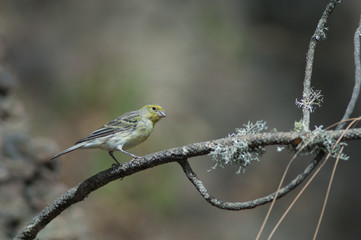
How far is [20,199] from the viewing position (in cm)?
429

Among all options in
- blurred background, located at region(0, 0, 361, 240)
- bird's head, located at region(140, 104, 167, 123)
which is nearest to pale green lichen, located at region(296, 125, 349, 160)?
bird's head, located at region(140, 104, 167, 123)

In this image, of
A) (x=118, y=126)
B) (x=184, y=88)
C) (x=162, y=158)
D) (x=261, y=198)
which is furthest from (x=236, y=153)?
(x=184, y=88)

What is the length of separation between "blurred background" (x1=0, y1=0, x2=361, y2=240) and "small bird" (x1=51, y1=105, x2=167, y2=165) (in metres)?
2.36

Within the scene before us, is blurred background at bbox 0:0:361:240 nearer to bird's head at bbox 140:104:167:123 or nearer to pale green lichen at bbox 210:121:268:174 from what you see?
bird's head at bbox 140:104:167:123

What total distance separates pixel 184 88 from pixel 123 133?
423cm

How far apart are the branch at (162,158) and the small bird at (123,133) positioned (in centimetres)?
112

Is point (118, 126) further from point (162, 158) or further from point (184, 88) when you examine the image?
point (184, 88)

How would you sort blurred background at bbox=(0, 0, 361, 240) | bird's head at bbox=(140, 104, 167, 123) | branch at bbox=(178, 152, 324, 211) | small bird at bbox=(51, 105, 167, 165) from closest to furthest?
branch at bbox=(178, 152, 324, 211)
small bird at bbox=(51, 105, 167, 165)
bird's head at bbox=(140, 104, 167, 123)
blurred background at bbox=(0, 0, 361, 240)

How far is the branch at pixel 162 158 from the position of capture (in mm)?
2038

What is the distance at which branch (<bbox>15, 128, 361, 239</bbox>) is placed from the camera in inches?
80.2

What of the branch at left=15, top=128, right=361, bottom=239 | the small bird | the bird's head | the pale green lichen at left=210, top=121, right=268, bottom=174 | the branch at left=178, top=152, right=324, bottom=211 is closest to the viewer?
the branch at left=178, top=152, right=324, bottom=211

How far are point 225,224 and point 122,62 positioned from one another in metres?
3.64

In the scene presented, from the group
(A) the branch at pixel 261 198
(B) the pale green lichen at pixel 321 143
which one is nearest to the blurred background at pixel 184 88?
(A) the branch at pixel 261 198

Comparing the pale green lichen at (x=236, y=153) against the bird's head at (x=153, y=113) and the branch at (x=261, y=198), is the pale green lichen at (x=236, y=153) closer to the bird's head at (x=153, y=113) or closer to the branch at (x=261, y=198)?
the branch at (x=261, y=198)
